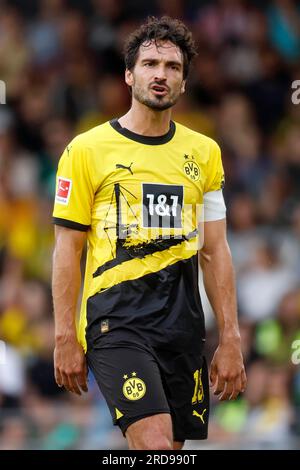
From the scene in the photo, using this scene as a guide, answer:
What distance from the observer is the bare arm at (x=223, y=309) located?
6852mm

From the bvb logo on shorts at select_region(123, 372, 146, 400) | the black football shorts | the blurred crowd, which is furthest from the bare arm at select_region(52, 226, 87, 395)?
the blurred crowd

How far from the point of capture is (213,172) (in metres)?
6.95

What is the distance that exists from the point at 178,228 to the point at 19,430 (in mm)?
3525

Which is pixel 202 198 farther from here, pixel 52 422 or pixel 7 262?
pixel 7 262

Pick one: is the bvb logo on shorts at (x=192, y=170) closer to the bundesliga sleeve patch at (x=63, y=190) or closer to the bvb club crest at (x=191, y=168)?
the bvb club crest at (x=191, y=168)

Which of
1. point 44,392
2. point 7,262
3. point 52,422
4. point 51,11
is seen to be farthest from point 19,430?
point 51,11

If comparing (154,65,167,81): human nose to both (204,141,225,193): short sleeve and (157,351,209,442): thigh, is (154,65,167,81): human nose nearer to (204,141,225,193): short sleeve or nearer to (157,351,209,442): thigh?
(204,141,225,193): short sleeve

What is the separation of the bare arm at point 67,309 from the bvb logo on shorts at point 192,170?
27.3 inches

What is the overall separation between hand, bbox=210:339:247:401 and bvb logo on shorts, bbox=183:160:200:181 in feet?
3.05

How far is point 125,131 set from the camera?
265 inches

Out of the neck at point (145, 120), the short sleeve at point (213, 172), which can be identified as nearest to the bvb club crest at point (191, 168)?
the short sleeve at point (213, 172)

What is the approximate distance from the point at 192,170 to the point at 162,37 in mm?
748

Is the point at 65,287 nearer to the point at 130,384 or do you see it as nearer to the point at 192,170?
the point at 130,384

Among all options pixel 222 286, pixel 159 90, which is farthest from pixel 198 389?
pixel 159 90
